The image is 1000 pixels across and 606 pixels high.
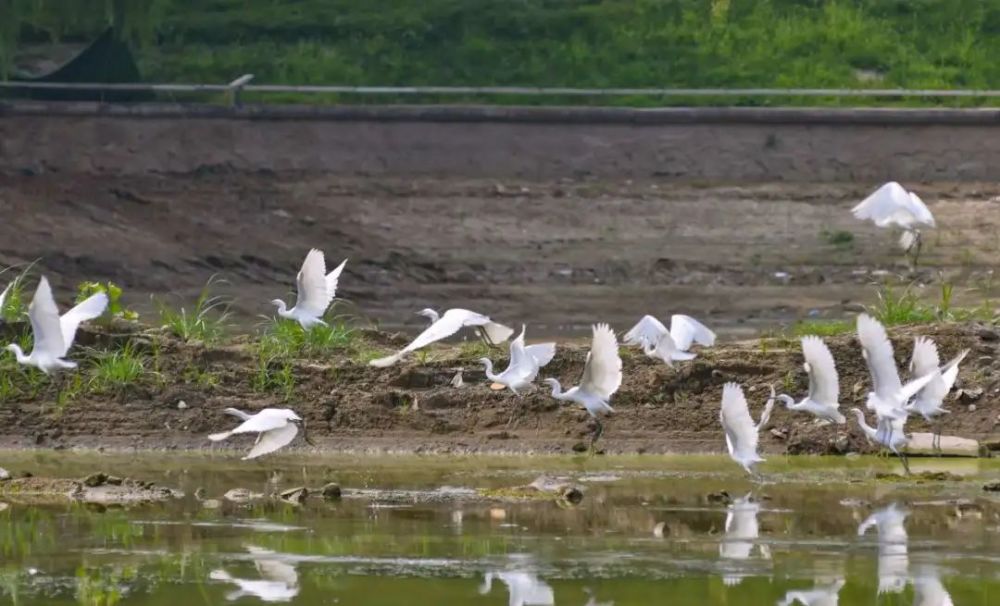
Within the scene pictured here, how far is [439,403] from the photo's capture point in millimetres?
15461

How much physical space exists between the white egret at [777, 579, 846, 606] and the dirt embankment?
15.3 feet

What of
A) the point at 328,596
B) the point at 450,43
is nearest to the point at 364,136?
the point at 450,43

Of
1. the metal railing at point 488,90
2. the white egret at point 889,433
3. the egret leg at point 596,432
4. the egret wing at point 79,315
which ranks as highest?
the metal railing at point 488,90

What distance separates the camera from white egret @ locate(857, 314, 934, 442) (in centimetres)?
1348

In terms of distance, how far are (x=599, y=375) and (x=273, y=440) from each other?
2.11m

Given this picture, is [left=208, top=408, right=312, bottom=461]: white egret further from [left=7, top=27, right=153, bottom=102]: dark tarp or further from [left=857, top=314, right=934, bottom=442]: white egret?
[left=7, top=27, right=153, bottom=102]: dark tarp

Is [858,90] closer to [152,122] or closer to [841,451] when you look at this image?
[152,122]

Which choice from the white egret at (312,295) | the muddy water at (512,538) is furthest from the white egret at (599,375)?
the white egret at (312,295)

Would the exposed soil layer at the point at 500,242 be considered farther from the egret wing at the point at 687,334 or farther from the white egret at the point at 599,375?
the white egret at the point at 599,375

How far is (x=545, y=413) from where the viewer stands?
15414mm

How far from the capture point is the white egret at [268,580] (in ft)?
33.4

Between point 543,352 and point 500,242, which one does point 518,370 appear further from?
point 500,242

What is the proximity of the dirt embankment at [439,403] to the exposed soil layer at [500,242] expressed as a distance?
21.1ft

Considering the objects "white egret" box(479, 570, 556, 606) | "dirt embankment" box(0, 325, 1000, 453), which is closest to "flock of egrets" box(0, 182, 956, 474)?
"dirt embankment" box(0, 325, 1000, 453)
